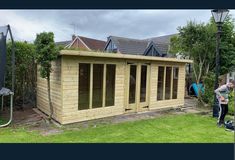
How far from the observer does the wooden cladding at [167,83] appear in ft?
31.7

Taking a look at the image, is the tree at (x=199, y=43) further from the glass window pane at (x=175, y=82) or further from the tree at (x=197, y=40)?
the glass window pane at (x=175, y=82)

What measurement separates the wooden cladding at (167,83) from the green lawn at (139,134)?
2.50 metres

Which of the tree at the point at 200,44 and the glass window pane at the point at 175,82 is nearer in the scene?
the glass window pane at the point at 175,82

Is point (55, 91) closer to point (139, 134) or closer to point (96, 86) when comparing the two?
point (96, 86)

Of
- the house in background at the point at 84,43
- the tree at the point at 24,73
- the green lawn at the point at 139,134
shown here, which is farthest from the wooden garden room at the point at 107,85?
the house in background at the point at 84,43

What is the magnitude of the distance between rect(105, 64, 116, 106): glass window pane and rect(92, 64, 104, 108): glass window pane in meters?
0.28

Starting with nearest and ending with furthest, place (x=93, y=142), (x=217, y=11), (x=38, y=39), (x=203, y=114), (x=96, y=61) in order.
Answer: (x=93, y=142) → (x=38, y=39) → (x=96, y=61) → (x=217, y=11) → (x=203, y=114)

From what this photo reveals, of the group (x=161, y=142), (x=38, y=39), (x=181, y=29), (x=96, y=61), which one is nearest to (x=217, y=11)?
(x=181, y=29)

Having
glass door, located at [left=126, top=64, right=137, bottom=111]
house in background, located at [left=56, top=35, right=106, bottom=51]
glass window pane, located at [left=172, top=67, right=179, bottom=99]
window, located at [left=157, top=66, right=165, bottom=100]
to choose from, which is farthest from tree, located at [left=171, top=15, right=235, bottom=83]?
house in background, located at [left=56, top=35, right=106, bottom=51]

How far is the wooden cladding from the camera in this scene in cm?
967

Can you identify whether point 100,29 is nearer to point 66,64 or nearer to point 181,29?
point 181,29

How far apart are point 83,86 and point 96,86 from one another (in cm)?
51

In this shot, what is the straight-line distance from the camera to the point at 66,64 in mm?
6695

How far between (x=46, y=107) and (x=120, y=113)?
2696 mm
